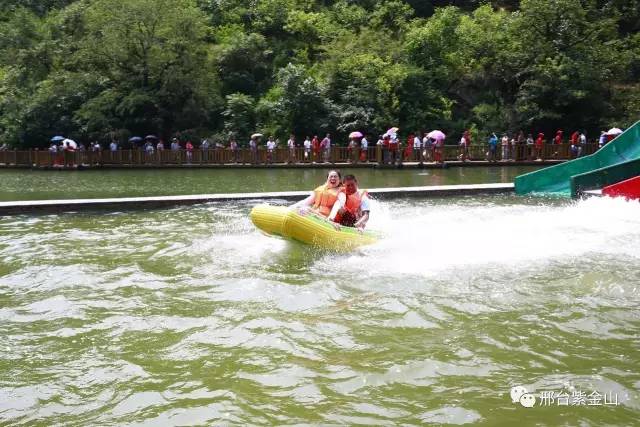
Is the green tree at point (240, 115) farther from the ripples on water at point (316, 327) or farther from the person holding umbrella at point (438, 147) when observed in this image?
the ripples on water at point (316, 327)

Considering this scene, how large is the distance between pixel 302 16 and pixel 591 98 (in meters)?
17.6

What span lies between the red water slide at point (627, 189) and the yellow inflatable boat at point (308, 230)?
659 cm

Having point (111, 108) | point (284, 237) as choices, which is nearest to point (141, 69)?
point (111, 108)

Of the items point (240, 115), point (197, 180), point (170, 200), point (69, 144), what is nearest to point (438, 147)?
A: point (197, 180)

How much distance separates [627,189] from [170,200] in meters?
9.99

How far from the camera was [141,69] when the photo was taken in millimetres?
33156

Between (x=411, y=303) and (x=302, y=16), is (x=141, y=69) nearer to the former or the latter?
(x=302, y=16)

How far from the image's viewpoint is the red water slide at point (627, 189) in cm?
1308

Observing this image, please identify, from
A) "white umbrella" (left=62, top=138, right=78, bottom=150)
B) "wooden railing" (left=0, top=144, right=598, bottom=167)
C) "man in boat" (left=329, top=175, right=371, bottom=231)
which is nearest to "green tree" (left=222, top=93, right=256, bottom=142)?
"wooden railing" (left=0, top=144, right=598, bottom=167)

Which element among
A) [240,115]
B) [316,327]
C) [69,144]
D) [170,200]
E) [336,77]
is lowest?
[316,327]

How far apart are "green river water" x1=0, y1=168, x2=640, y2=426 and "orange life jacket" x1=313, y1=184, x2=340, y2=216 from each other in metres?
0.85

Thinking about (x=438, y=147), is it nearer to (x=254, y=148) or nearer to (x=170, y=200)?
(x=254, y=148)

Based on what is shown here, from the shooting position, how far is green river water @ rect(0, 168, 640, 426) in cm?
480

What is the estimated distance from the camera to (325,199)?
10.5m
